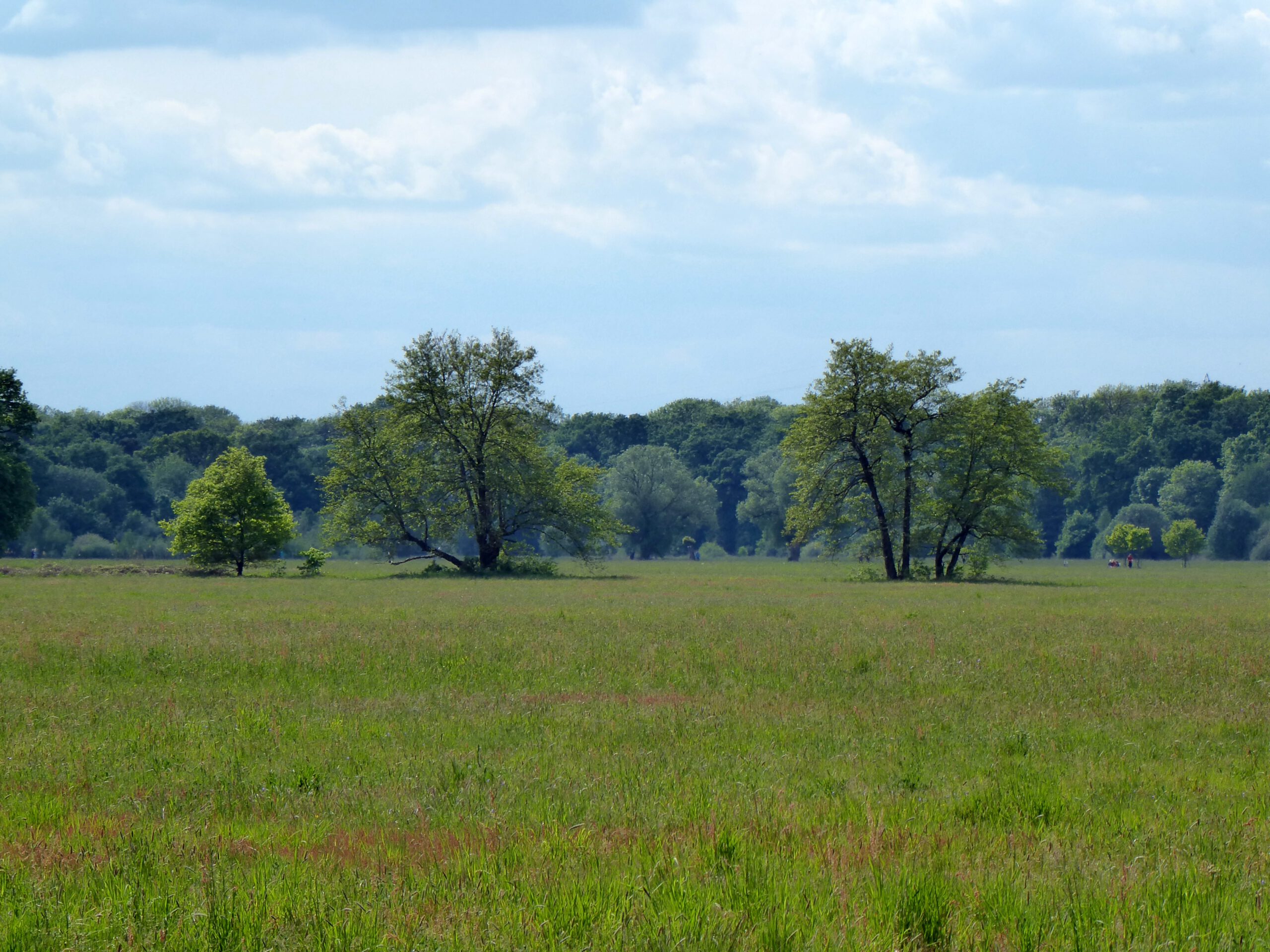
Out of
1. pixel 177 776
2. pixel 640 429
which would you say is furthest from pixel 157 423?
pixel 177 776

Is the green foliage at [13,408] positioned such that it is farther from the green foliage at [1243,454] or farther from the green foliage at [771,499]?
the green foliage at [1243,454]

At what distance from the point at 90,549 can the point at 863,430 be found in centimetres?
9045

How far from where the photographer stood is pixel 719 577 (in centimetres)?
6769

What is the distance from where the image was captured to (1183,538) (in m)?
110

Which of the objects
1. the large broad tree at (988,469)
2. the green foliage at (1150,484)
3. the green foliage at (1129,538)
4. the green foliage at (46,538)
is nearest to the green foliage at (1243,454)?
the green foliage at (1150,484)

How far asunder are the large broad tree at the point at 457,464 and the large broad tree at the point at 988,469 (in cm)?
2149

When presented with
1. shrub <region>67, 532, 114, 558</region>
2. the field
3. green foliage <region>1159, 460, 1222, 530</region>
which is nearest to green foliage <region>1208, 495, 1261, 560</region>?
green foliage <region>1159, 460, 1222, 530</region>

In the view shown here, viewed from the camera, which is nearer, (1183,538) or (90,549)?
(1183,538)

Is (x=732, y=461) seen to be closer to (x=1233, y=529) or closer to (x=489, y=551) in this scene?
(x=1233, y=529)

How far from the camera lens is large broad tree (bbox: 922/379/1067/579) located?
63500mm

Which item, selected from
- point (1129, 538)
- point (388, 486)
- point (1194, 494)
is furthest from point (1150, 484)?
point (388, 486)

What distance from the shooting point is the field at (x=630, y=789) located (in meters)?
6.20

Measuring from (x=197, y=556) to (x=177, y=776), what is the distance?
60586mm

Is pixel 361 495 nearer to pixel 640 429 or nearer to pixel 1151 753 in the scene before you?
pixel 1151 753
